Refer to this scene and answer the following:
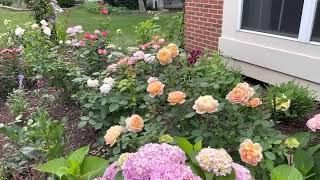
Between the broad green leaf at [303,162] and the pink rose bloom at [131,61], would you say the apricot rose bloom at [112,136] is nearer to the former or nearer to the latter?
the broad green leaf at [303,162]

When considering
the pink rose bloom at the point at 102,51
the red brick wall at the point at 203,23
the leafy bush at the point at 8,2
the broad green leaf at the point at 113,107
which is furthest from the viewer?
the leafy bush at the point at 8,2

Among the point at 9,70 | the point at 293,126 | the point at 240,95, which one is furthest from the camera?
the point at 9,70

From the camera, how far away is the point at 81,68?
4.63m

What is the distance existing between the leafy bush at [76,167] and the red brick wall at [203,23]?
4.23 meters

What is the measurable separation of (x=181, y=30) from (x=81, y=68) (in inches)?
108

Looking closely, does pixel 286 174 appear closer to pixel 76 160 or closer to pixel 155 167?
pixel 155 167

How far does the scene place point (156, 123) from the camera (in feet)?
8.97

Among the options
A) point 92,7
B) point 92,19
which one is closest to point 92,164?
point 92,19

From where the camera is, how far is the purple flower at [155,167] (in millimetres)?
1308

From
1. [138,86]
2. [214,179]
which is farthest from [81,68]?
[214,179]

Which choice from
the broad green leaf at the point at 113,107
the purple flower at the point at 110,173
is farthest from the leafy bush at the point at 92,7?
the purple flower at the point at 110,173

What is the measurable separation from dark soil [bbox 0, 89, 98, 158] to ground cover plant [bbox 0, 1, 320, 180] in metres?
0.02

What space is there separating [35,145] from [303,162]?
1.92 m

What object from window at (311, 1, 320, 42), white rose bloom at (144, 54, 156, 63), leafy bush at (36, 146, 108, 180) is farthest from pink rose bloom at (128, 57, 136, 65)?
window at (311, 1, 320, 42)
